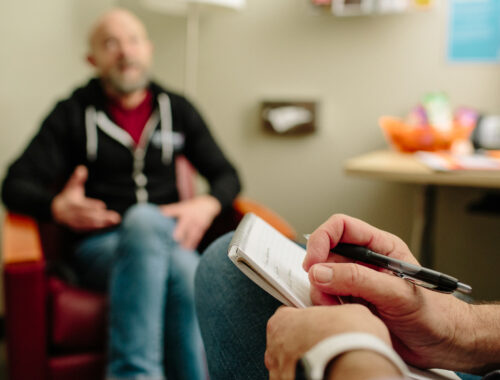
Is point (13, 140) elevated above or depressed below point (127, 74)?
below

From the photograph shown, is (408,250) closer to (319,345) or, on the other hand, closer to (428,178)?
(319,345)

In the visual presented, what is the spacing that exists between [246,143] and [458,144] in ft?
2.87

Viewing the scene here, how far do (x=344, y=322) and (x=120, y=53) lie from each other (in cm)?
141

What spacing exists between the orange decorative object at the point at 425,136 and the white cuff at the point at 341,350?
1.22 meters

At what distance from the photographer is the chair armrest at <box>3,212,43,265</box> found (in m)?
1.03

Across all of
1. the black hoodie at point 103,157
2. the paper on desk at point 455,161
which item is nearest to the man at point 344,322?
the paper on desk at point 455,161

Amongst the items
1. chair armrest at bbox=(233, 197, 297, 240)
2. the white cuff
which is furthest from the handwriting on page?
chair armrest at bbox=(233, 197, 297, 240)

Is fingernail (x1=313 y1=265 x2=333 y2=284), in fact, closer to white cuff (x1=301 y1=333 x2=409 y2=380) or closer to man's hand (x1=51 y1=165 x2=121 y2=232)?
white cuff (x1=301 y1=333 x2=409 y2=380)

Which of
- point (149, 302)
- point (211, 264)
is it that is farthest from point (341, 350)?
point (149, 302)

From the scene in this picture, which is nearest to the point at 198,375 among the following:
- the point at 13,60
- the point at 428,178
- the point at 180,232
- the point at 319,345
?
the point at 180,232

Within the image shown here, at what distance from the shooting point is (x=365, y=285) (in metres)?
0.45

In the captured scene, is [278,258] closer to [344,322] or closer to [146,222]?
[344,322]

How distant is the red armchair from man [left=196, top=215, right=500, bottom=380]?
442 mm

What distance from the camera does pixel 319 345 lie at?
0.35 metres
